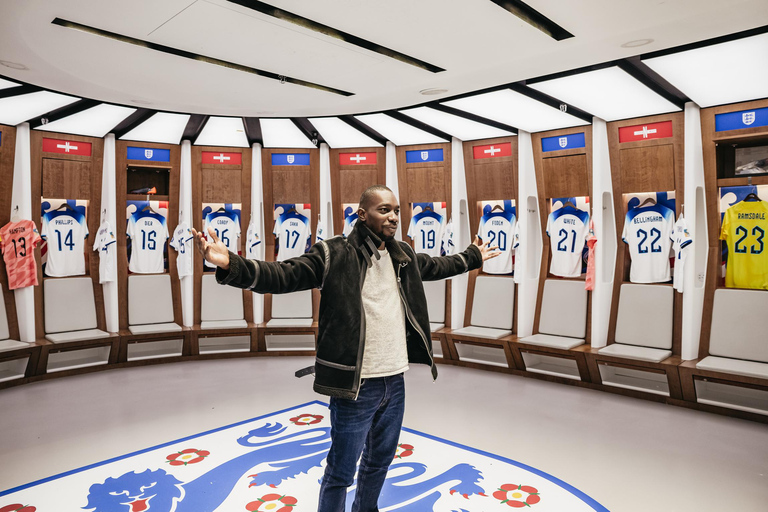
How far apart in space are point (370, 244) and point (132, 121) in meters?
4.84

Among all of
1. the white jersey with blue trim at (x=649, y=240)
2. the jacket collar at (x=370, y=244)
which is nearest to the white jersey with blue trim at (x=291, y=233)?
the white jersey with blue trim at (x=649, y=240)

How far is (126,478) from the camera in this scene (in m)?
3.03

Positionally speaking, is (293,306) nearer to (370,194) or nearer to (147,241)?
(147,241)

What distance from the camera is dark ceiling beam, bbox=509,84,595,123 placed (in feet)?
14.7

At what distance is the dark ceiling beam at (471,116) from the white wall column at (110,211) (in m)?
3.94

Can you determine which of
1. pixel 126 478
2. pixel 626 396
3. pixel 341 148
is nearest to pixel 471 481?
pixel 126 478

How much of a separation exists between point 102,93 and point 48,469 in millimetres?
3168

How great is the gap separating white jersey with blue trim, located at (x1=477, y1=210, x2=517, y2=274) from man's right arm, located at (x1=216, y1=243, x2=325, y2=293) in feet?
14.3

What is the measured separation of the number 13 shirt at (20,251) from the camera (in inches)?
216

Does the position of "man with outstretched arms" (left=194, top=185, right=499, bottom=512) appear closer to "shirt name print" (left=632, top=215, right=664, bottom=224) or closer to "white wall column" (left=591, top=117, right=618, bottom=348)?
"white wall column" (left=591, top=117, right=618, bottom=348)

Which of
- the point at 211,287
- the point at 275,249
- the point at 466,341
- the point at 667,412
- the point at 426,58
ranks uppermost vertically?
the point at 426,58

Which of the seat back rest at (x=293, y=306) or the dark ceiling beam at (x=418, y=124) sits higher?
the dark ceiling beam at (x=418, y=124)

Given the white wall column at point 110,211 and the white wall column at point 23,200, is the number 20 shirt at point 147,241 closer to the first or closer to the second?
the white wall column at point 110,211

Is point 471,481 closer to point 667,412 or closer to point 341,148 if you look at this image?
point 667,412
